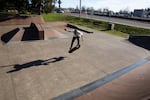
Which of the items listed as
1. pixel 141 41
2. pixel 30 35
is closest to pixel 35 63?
pixel 30 35

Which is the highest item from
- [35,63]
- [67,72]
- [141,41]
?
[141,41]

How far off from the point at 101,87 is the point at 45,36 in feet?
33.7

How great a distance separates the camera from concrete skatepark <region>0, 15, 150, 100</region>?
5750 millimetres

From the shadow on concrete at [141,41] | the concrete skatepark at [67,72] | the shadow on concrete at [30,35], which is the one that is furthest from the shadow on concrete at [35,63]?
the shadow on concrete at [141,41]

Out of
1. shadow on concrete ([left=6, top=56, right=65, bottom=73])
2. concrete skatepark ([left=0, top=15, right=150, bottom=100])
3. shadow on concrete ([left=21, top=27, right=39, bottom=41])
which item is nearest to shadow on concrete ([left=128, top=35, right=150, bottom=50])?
concrete skatepark ([left=0, top=15, right=150, bottom=100])

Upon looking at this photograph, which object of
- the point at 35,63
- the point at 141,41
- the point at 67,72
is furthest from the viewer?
the point at 141,41

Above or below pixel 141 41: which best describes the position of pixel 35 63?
below

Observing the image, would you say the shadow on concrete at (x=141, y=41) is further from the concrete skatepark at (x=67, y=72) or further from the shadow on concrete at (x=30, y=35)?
the shadow on concrete at (x=30, y=35)

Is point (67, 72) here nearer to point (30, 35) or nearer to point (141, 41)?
point (30, 35)

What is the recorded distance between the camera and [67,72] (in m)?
7.73

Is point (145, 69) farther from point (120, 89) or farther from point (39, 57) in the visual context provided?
point (39, 57)

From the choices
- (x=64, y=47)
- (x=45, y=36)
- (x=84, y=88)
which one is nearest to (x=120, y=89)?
(x=84, y=88)

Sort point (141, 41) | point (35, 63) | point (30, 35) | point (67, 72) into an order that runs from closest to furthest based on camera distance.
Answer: point (67, 72)
point (35, 63)
point (141, 41)
point (30, 35)

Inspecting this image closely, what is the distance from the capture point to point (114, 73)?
25.5ft
